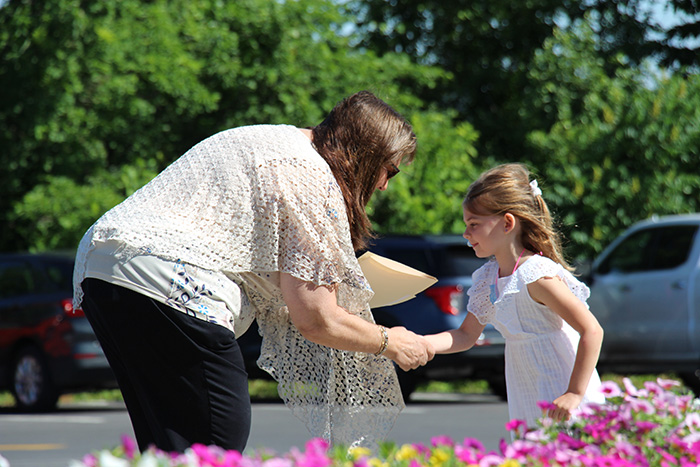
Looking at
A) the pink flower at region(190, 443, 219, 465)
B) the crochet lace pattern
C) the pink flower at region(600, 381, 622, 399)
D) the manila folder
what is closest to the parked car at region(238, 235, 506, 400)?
the manila folder

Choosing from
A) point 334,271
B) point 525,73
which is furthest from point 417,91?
point 334,271

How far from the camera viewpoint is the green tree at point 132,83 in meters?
13.7

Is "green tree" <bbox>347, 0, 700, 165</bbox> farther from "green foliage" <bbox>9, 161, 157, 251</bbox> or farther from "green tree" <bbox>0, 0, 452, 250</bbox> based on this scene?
"green foliage" <bbox>9, 161, 157, 251</bbox>

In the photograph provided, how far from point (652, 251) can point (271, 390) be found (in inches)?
174

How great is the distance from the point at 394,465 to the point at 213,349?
828 millimetres

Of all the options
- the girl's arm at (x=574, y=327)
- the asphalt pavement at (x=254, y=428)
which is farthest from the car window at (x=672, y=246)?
the girl's arm at (x=574, y=327)

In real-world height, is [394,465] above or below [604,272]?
above

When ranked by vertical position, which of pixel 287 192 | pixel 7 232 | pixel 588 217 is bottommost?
pixel 7 232

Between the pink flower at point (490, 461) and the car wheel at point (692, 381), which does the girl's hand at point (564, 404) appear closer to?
the pink flower at point (490, 461)

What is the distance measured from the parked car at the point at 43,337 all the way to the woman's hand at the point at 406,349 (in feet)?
22.7

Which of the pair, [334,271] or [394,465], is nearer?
[394,465]

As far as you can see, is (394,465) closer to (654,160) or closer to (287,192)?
(287,192)

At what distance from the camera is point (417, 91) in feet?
61.5

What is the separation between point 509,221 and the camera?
3643 mm
